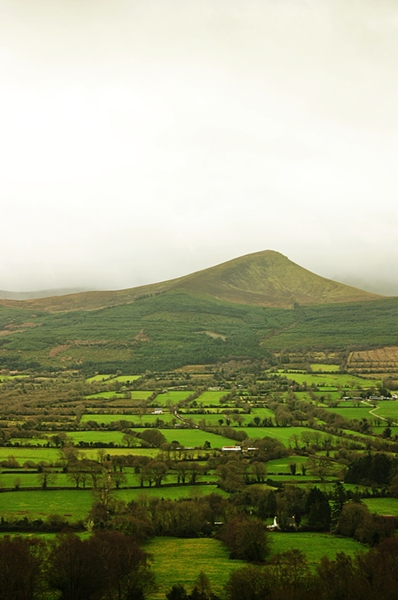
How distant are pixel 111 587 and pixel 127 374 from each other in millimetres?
128152

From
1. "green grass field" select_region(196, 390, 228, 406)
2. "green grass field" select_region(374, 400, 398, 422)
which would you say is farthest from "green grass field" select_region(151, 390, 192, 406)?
"green grass field" select_region(374, 400, 398, 422)

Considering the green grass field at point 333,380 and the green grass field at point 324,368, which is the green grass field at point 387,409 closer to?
the green grass field at point 333,380

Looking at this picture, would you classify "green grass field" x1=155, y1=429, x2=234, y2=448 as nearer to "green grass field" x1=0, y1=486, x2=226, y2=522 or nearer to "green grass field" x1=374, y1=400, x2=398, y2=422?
"green grass field" x1=0, y1=486, x2=226, y2=522

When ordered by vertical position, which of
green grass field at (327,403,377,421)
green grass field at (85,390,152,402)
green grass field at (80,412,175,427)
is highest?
green grass field at (327,403,377,421)

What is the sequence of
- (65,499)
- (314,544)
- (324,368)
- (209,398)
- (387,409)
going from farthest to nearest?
(324,368), (209,398), (387,409), (65,499), (314,544)

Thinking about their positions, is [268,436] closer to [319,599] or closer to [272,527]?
[272,527]

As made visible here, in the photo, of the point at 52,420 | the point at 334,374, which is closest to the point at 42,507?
the point at 52,420

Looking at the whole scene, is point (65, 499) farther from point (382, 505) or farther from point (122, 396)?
point (122, 396)

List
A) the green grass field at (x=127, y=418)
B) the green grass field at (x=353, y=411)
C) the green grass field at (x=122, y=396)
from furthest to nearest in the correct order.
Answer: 1. the green grass field at (x=122, y=396)
2. the green grass field at (x=353, y=411)
3. the green grass field at (x=127, y=418)

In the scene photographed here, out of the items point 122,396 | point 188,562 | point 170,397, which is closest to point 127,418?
point 170,397

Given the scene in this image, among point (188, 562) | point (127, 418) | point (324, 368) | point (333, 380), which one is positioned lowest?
point (127, 418)

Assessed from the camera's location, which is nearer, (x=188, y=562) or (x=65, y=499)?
(x=188, y=562)

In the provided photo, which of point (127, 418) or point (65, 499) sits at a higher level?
point (65, 499)

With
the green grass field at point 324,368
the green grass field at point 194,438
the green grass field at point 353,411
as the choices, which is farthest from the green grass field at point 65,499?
the green grass field at point 324,368
